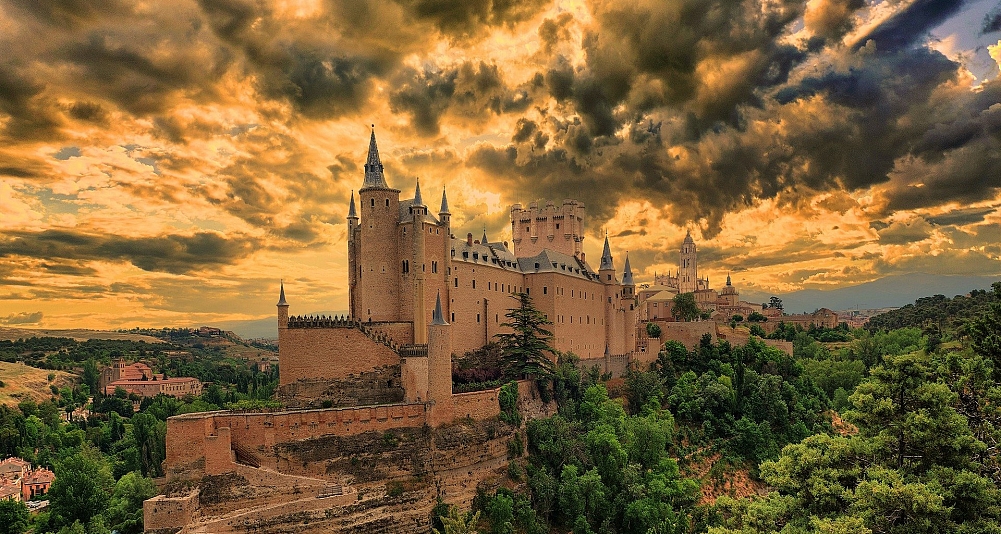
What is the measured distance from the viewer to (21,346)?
160 metres

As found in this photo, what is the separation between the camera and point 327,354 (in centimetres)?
4247

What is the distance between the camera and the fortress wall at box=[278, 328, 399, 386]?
42000 mm

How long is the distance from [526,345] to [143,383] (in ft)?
292

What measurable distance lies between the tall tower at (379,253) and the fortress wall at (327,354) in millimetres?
3014

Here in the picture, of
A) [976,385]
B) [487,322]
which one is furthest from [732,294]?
[976,385]

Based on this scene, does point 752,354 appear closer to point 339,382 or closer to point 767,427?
point 767,427

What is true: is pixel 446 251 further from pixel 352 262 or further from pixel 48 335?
pixel 48 335

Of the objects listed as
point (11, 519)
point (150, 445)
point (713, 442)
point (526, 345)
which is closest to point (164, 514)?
point (11, 519)

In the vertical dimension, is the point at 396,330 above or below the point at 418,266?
below

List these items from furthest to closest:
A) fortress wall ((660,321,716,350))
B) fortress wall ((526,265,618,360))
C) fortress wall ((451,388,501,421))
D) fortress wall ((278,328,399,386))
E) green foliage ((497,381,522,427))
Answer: fortress wall ((660,321,716,350)) → fortress wall ((526,265,618,360)) → green foliage ((497,381,522,427)) → fortress wall ((278,328,399,386)) → fortress wall ((451,388,501,421))

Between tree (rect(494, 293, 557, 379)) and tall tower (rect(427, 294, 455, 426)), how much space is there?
31.9 feet

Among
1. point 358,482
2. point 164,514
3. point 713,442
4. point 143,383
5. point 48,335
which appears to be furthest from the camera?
point 48,335

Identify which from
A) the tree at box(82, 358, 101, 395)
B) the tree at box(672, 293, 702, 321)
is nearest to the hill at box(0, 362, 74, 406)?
the tree at box(82, 358, 101, 395)

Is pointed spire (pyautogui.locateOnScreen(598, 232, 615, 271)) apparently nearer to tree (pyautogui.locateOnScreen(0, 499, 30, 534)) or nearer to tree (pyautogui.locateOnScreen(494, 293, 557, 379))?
tree (pyautogui.locateOnScreen(494, 293, 557, 379))
